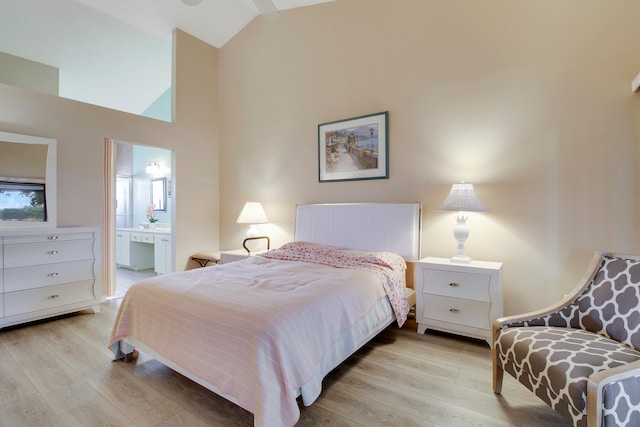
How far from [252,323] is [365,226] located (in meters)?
1.96

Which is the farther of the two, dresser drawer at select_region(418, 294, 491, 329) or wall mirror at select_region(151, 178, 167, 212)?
wall mirror at select_region(151, 178, 167, 212)

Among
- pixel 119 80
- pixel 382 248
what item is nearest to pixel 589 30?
pixel 382 248

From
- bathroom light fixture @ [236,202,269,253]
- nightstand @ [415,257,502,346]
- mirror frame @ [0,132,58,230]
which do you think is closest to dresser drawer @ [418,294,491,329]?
nightstand @ [415,257,502,346]

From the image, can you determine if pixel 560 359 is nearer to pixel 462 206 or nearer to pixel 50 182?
pixel 462 206

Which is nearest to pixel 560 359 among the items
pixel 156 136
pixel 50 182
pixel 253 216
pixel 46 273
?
pixel 253 216

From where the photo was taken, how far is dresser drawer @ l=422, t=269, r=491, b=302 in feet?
7.77

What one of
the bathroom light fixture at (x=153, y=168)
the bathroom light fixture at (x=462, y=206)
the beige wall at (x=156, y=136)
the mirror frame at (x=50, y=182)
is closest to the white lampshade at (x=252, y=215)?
the beige wall at (x=156, y=136)

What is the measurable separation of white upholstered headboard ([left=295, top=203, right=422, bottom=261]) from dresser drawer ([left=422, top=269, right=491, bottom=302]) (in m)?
0.35

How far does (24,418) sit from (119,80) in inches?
192

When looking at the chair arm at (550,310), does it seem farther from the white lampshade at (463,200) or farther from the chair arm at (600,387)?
the white lampshade at (463,200)

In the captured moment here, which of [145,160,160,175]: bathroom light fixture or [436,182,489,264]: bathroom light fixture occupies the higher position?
[145,160,160,175]: bathroom light fixture

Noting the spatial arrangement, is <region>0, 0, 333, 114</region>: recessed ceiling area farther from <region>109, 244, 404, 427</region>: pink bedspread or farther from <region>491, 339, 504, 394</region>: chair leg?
<region>491, 339, 504, 394</region>: chair leg

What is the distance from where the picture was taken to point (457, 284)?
2465 mm

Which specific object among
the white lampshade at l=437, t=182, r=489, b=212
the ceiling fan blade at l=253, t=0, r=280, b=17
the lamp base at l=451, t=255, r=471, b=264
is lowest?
the lamp base at l=451, t=255, r=471, b=264
